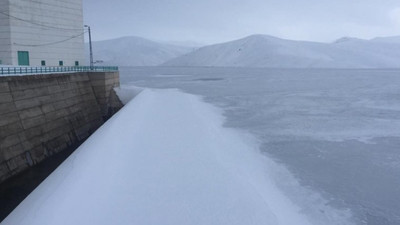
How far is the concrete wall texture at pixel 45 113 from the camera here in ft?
39.8

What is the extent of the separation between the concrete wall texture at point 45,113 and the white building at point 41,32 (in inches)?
190

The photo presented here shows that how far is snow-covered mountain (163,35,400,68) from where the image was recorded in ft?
332

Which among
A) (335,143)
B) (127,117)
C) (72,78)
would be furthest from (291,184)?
(72,78)

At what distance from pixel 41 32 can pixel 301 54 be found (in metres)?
96.8

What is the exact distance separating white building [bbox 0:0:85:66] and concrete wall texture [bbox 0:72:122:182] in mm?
4833

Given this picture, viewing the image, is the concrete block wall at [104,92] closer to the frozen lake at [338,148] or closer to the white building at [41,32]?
the white building at [41,32]

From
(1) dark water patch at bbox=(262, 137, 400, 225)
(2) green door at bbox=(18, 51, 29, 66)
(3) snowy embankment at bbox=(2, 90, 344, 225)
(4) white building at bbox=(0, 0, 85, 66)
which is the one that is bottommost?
(1) dark water patch at bbox=(262, 137, 400, 225)

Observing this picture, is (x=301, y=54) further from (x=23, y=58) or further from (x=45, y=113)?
(x=45, y=113)

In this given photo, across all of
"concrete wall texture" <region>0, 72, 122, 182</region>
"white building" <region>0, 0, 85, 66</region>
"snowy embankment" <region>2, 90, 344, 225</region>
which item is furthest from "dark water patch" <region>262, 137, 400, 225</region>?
"white building" <region>0, 0, 85, 66</region>

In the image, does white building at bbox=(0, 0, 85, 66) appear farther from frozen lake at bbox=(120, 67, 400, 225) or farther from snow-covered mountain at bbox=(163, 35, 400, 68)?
snow-covered mountain at bbox=(163, 35, 400, 68)

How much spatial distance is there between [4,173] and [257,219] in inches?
349

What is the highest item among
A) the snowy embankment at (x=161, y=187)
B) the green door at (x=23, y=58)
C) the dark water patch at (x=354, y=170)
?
the green door at (x=23, y=58)

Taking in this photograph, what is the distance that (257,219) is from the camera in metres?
5.61

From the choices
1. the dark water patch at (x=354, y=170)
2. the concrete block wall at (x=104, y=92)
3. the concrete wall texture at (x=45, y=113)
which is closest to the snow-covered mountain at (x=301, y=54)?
the concrete block wall at (x=104, y=92)
